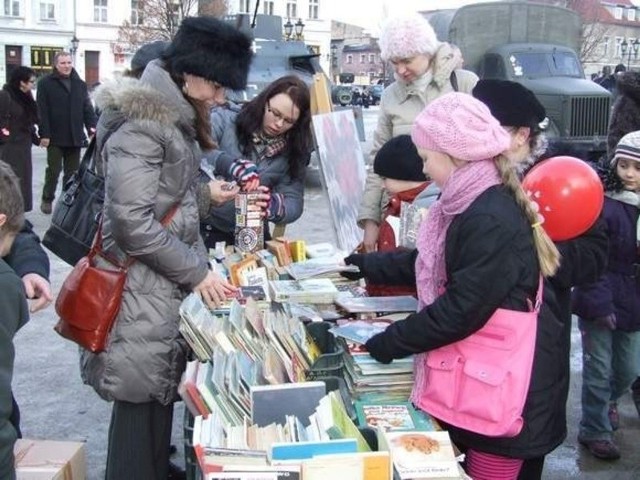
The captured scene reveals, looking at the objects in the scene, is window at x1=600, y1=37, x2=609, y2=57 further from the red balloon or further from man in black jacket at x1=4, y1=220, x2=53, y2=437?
man in black jacket at x1=4, y1=220, x2=53, y2=437

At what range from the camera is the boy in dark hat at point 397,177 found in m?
3.15

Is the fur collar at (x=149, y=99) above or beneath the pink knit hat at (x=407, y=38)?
beneath

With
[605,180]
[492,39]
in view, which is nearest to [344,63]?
[492,39]

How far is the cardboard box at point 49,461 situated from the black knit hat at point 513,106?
199cm

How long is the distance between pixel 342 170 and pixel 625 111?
175cm

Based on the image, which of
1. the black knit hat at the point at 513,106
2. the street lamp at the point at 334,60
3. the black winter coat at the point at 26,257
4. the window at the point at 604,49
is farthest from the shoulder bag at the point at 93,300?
the window at the point at 604,49

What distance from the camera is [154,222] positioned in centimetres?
256

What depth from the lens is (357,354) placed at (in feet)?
8.12

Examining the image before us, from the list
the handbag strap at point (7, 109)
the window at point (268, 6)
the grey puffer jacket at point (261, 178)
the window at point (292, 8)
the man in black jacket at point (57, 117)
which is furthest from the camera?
the window at point (292, 8)

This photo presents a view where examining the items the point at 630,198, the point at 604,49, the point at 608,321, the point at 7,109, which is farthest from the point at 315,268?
the point at 604,49

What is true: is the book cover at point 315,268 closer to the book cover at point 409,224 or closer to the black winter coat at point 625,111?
the book cover at point 409,224

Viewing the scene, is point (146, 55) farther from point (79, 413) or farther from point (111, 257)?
point (79, 413)

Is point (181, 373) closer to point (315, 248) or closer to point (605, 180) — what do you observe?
point (315, 248)

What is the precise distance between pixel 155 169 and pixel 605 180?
226cm
